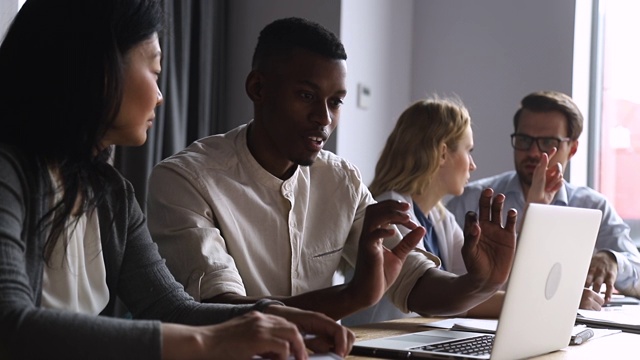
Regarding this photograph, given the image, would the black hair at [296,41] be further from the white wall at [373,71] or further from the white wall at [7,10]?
the white wall at [373,71]

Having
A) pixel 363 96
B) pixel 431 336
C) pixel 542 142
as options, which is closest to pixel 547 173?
pixel 542 142

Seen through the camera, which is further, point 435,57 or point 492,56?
point 435,57

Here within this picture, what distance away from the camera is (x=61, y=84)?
1227 mm

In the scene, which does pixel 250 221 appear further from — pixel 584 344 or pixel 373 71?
pixel 373 71

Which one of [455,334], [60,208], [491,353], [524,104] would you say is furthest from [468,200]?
[60,208]

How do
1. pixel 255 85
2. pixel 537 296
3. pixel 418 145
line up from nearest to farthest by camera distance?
pixel 537 296
pixel 255 85
pixel 418 145

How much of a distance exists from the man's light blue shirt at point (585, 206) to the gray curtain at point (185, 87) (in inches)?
40.9

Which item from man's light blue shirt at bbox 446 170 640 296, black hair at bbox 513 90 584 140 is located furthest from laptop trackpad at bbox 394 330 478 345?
black hair at bbox 513 90 584 140

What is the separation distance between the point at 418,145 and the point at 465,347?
124 cm

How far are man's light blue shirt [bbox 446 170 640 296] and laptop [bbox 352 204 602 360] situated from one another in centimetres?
142

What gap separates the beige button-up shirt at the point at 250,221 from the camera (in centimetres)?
180

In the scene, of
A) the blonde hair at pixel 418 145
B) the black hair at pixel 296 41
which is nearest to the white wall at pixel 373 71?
the blonde hair at pixel 418 145

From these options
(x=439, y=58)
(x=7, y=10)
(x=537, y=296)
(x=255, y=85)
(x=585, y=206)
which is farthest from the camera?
(x=439, y=58)

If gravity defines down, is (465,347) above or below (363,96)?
below
